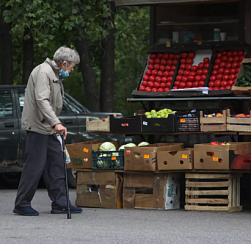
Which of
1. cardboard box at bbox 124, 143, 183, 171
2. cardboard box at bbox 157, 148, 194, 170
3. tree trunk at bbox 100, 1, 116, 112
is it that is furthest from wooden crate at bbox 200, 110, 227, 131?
tree trunk at bbox 100, 1, 116, 112

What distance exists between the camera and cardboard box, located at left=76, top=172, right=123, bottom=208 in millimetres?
9625

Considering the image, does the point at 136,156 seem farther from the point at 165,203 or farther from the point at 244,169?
the point at 244,169

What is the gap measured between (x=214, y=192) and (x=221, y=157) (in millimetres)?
502

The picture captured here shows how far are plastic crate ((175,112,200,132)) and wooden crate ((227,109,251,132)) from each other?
0.46 meters

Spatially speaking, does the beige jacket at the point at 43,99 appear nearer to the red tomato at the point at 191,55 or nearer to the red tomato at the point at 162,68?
the red tomato at the point at 162,68

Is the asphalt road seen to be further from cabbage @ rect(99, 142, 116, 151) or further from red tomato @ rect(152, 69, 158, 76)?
red tomato @ rect(152, 69, 158, 76)

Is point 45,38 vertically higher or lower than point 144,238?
higher

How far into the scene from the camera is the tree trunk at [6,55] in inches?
644

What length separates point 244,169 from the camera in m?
8.96

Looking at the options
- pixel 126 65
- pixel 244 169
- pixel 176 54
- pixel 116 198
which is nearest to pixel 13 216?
pixel 116 198

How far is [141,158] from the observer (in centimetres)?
944

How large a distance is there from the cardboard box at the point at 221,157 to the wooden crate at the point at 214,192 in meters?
0.16

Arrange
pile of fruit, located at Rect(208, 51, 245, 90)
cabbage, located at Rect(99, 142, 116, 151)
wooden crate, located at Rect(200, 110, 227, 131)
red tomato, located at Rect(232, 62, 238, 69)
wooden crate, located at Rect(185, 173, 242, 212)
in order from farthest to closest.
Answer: red tomato, located at Rect(232, 62, 238, 69) < pile of fruit, located at Rect(208, 51, 245, 90) < cabbage, located at Rect(99, 142, 116, 151) < wooden crate, located at Rect(200, 110, 227, 131) < wooden crate, located at Rect(185, 173, 242, 212)

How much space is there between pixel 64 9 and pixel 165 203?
6.56m
